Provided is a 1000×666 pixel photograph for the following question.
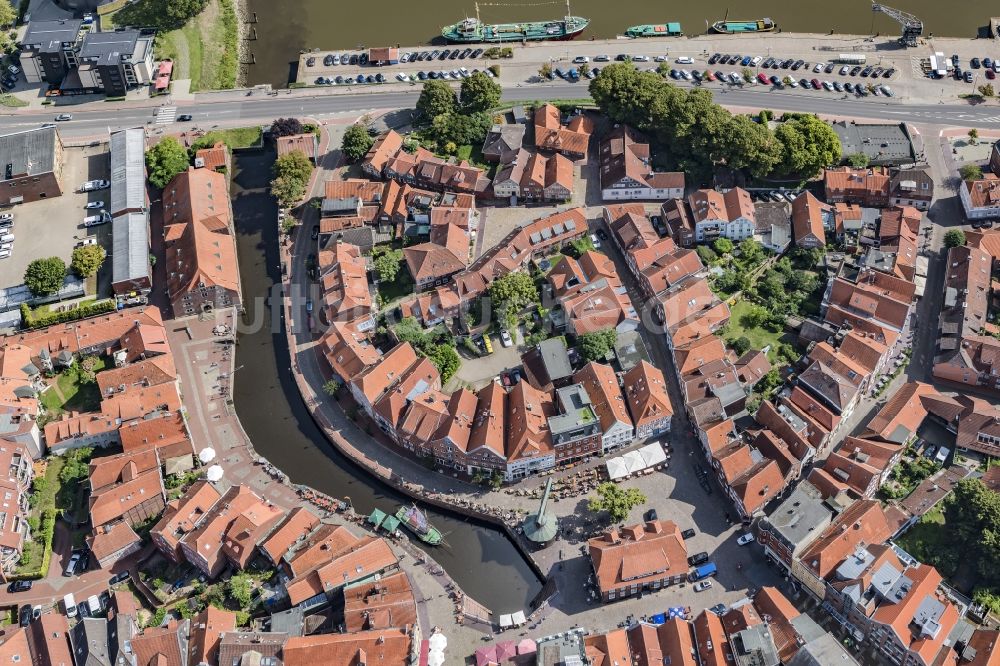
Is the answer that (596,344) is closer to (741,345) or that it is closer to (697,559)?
(741,345)

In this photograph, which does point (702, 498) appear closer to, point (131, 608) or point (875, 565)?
point (875, 565)

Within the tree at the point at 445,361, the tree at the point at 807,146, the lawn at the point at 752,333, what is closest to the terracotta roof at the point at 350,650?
the tree at the point at 445,361

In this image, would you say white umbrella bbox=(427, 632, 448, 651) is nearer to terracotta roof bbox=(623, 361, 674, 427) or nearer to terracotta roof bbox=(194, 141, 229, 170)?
terracotta roof bbox=(623, 361, 674, 427)

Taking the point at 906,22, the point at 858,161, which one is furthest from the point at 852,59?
the point at 858,161

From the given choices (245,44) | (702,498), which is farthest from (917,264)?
(245,44)

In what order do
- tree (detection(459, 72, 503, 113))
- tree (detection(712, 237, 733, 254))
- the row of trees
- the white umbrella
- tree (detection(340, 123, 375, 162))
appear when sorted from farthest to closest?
tree (detection(459, 72, 503, 113)) < tree (detection(340, 123, 375, 162)) < the row of trees < tree (detection(712, 237, 733, 254)) < the white umbrella

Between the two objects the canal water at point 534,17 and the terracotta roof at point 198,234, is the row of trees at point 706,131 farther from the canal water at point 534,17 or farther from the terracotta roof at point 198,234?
the terracotta roof at point 198,234

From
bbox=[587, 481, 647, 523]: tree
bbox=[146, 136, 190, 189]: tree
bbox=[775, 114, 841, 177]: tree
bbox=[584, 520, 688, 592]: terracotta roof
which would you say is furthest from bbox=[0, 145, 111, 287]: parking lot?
bbox=[775, 114, 841, 177]: tree
